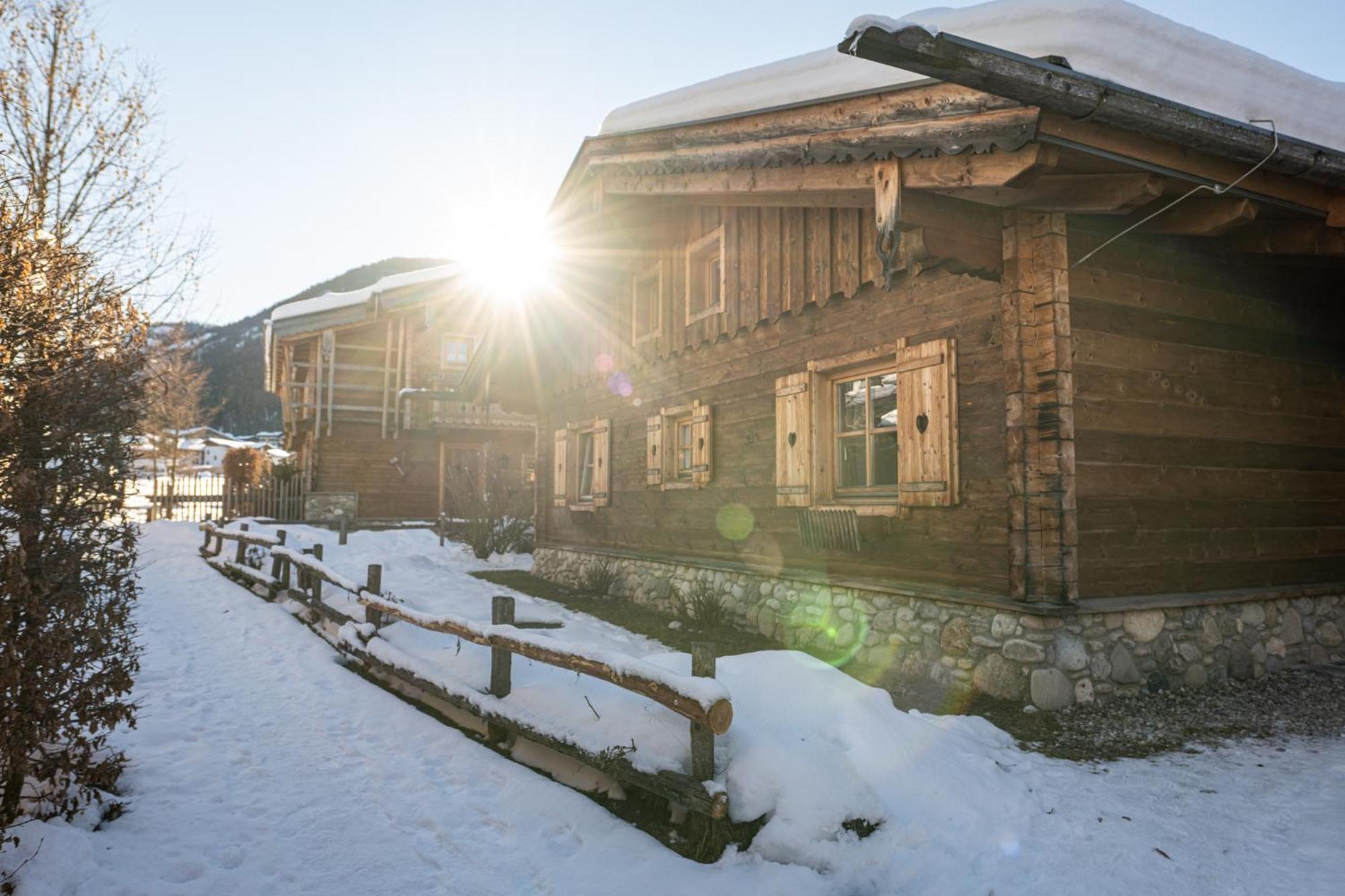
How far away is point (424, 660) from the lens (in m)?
6.46

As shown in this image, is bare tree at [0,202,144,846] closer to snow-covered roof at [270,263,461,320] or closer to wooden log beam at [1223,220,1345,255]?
wooden log beam at [1223,220,1345,255]

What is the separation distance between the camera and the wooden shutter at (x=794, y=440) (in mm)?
7777

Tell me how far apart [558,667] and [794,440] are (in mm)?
A: 3597

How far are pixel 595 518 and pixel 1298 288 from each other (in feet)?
31.5

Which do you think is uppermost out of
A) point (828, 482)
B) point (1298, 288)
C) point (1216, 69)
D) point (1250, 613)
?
point (1216, 69)

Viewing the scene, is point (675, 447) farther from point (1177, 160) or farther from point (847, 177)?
point (1177, 160)

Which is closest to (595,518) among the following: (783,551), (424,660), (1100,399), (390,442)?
(783,551)

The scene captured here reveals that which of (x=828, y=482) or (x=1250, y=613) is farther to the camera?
(x=828, y=482)

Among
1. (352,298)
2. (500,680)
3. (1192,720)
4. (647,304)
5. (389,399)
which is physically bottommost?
(1192,720)

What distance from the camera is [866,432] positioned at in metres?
7.41

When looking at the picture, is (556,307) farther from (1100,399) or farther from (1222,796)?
(1222,796)

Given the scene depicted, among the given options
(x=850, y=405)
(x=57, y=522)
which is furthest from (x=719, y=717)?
(x=850, y=405)

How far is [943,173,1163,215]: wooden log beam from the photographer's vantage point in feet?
16.4

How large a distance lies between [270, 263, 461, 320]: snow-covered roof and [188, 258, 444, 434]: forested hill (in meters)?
55.5
